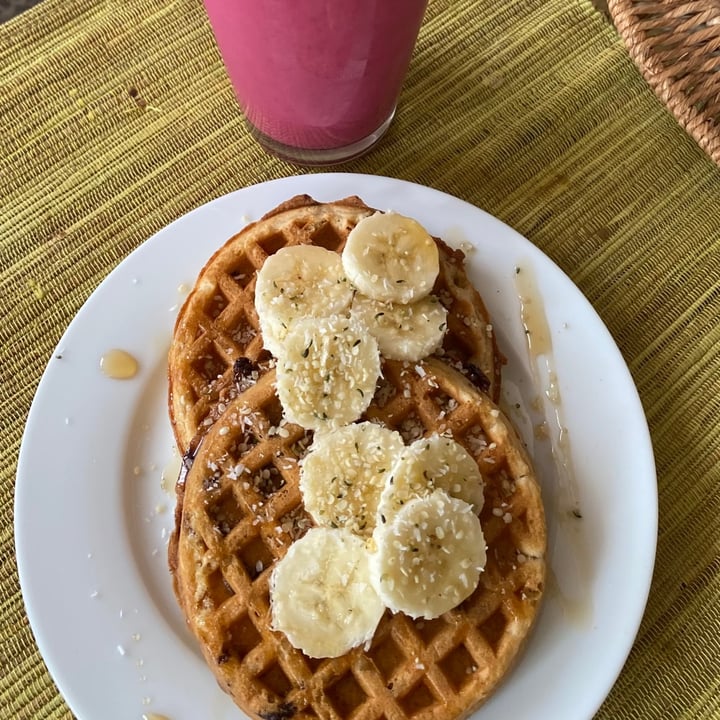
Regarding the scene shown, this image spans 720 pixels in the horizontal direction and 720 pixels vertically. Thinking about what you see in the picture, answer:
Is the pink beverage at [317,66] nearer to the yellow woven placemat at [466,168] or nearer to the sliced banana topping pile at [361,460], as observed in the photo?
the yellow woven placemat at [466,168]

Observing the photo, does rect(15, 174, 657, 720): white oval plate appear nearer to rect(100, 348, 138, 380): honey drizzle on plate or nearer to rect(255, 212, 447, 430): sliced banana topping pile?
rect(100, 348, 138, 380): honey drizzle on plate

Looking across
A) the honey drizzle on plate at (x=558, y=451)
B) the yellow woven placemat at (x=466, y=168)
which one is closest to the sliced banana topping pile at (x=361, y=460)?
the honey drizzle on plate at (x=558, y=451)

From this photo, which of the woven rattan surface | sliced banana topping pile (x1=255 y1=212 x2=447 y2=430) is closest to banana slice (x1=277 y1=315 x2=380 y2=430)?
sliced banana topping pile (x1=255 y1=212 x2=447 y2=430)

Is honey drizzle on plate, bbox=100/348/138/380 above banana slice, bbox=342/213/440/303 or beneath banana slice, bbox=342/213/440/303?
beneath

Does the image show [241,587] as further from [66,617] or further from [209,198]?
[209,198]

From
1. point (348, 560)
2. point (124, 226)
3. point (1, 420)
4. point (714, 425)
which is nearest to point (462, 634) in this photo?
point (348, 560)

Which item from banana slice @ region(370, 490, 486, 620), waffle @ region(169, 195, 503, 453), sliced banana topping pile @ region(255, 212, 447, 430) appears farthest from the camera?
waffle @ region(169, 195, 503, 453)
